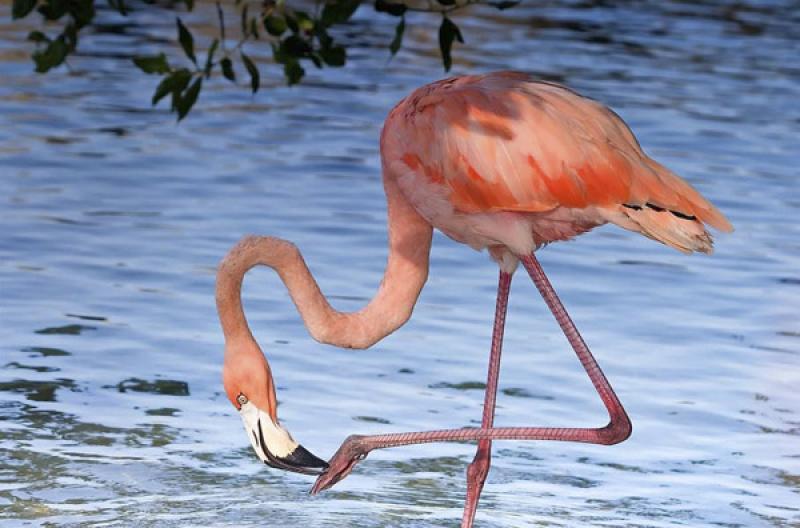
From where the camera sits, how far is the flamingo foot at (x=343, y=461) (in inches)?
239

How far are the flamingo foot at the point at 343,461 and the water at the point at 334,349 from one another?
27 cm

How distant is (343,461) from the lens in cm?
611

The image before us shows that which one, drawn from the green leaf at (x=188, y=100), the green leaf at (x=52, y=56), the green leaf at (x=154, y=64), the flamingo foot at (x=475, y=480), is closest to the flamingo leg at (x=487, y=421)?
the flamingo foot at (x=475, y=480)

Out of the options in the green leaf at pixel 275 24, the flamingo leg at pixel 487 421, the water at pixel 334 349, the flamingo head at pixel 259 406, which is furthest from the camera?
the water at pixel 334 349

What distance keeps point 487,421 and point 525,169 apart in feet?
3.18

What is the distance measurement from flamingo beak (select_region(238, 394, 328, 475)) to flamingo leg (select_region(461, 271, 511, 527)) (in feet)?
2.31

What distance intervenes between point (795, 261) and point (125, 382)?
14.8 feet

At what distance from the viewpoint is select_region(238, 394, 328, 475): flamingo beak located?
18.9 feet

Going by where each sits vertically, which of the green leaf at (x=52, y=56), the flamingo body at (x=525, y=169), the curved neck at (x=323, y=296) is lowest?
the curved neck at (x=323, y=296)

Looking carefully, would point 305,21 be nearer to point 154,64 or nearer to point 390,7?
point 390,7

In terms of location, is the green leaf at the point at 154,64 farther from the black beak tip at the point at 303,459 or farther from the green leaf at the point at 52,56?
the black beak tip at the point at 303,459

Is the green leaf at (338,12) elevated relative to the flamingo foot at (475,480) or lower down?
elevated

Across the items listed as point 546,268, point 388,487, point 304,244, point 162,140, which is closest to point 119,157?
point 162,140

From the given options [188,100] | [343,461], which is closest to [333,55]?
[188,100]
